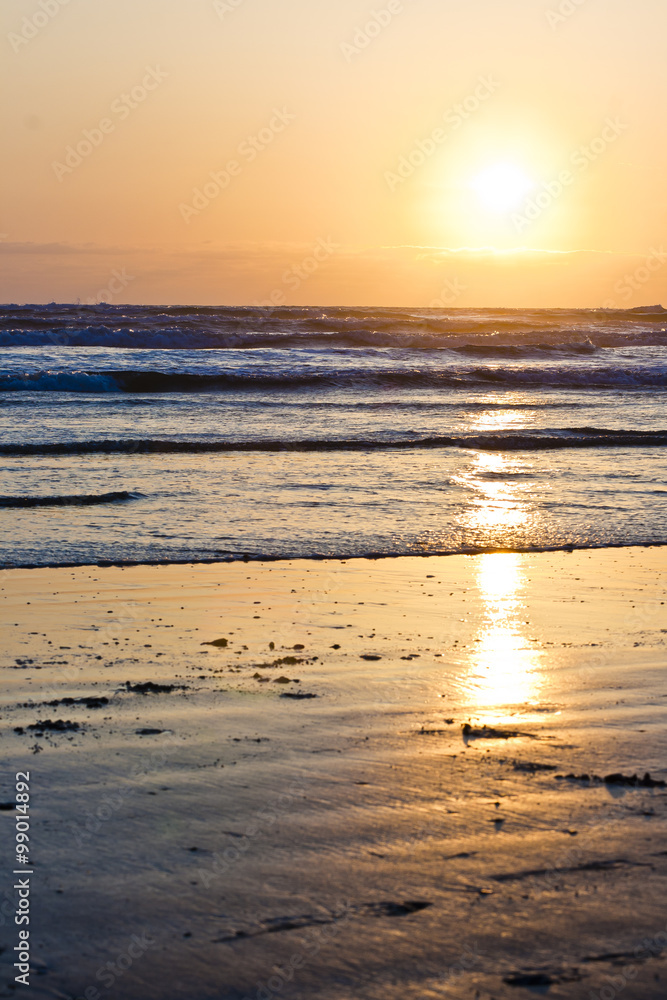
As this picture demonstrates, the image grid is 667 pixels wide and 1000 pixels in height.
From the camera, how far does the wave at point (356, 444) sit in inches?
542

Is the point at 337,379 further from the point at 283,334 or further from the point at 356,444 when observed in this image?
the point at 283,334

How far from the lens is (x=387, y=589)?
6723mm

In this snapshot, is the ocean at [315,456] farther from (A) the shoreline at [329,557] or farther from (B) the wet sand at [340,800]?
(B) the wet sand at [340,800]

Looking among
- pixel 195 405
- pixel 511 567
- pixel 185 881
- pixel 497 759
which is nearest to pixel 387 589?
pixel 511 567

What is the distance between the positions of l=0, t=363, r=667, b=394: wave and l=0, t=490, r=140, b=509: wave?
14495mm

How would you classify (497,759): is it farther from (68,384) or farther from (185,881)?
(68,384)

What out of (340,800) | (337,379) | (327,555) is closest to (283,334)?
(337,379)

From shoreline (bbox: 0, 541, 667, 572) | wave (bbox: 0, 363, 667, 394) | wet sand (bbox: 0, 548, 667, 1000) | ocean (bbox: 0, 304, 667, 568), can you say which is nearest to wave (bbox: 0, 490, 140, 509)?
ocean (bbox: 0, 304, 667, 568)

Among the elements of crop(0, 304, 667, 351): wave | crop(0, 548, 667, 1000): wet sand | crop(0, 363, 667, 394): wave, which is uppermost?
crop(0, 304, 667, 351): wave

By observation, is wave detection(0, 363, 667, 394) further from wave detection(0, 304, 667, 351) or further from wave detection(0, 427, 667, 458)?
wave detection(0, 427, 667, 458)

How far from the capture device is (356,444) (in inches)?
575

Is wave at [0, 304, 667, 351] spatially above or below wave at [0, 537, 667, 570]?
above

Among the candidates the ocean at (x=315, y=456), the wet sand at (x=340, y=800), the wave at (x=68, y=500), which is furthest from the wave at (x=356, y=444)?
the wet sand at (x=340, y=800)

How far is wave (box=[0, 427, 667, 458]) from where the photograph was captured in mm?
13766
